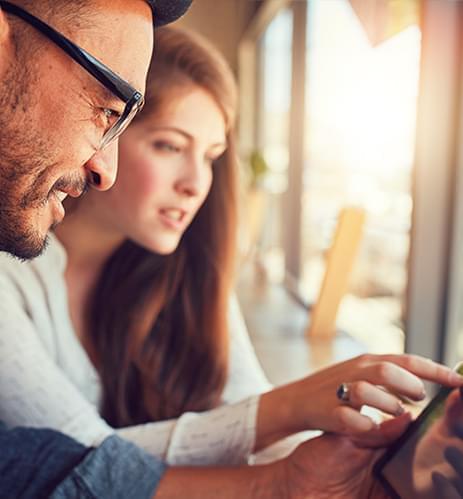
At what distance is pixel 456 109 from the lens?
5.96ft

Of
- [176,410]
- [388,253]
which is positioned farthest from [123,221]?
[388,253]

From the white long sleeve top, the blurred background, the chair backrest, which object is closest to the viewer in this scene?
the white long sleeve top

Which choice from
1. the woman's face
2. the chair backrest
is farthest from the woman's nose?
the chair backrest

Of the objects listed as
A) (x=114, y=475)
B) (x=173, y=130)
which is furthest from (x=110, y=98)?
(x=173, y=130)

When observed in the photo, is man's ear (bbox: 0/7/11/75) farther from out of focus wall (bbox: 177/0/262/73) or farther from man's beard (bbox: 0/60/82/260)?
out of focus wall (bbox: 177/0/262/73)

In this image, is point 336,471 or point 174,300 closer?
point 336,471

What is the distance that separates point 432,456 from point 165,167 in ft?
2.15

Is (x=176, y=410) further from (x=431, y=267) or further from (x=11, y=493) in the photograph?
(x=431, y=267)

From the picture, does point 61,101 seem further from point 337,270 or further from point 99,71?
point 337,270

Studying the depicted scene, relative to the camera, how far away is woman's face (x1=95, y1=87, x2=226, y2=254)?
109cm

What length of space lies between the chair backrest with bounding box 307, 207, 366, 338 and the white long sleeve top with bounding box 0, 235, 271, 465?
1358mm

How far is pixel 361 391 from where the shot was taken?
29.1 inches

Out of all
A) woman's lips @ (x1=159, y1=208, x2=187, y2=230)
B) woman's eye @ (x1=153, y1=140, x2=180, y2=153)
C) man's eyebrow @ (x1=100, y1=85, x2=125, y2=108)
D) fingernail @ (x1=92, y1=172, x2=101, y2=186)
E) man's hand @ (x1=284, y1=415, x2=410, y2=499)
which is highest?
woman's eye @ (x1=153, y1=140, x2=180, y2=153)

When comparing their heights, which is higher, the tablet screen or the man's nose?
the man's nose
